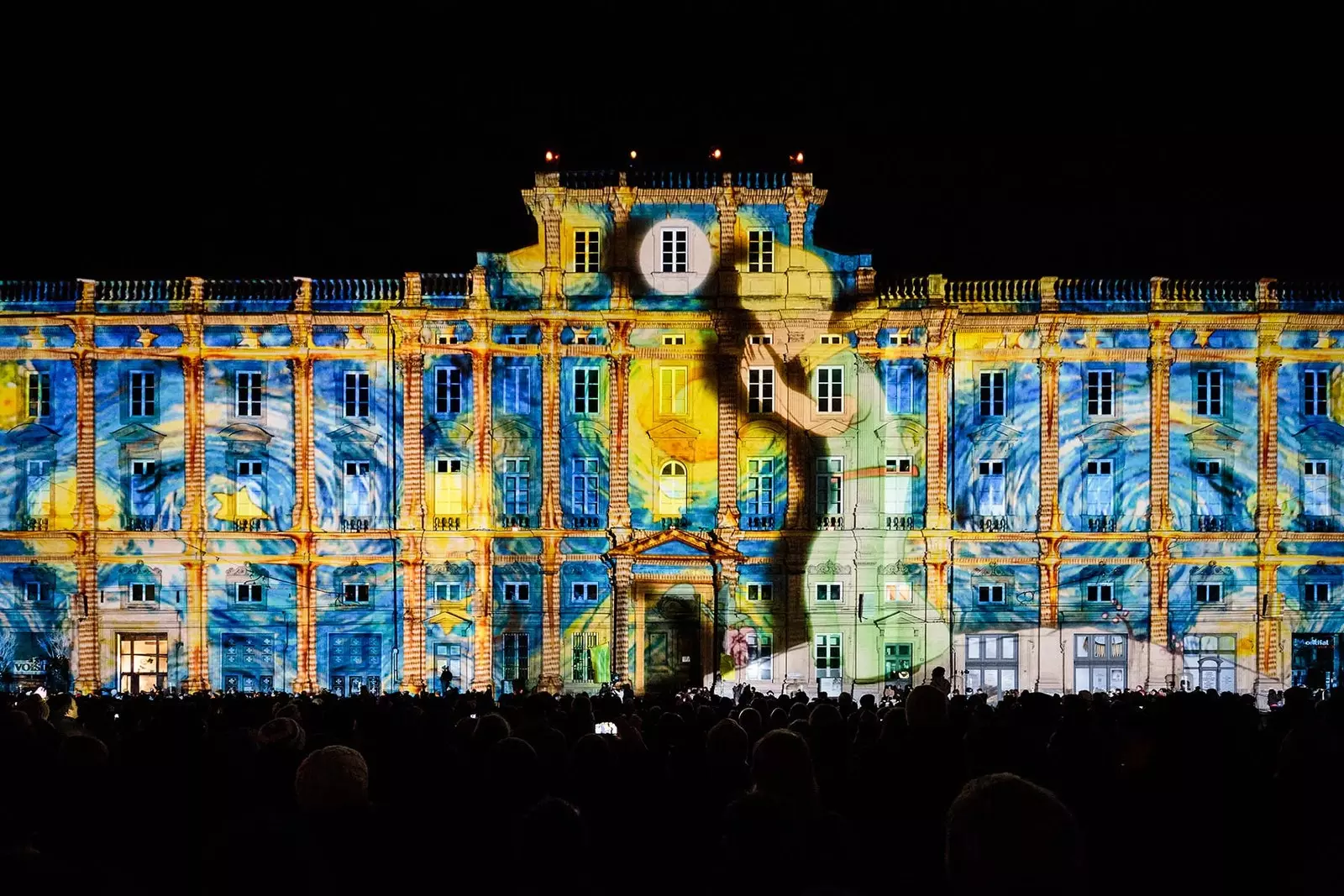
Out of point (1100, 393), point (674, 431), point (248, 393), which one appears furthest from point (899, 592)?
point (248, 393)

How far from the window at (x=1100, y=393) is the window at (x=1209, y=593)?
25.0 ft

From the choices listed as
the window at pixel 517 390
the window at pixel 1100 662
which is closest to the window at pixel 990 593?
the window at pixel 1100 662

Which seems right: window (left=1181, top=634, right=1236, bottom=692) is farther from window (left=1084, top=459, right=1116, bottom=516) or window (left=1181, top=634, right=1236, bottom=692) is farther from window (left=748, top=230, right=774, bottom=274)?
window (left=748, top=230, right=774, bottom=274)

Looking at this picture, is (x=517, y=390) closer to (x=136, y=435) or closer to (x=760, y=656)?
(x=760, y=656)

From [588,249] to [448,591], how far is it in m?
14.5

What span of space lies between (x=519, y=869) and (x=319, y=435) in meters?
47.5

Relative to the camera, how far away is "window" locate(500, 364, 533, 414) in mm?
52406

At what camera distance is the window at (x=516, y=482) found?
52.5 m

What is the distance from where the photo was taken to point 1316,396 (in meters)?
52.8

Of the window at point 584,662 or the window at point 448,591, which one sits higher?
the window at point 448,591

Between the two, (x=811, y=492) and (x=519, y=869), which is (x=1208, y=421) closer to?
(x=811, y=492)

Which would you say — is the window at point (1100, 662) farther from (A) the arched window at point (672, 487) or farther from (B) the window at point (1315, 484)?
(A) the arched window at point (672, 487)

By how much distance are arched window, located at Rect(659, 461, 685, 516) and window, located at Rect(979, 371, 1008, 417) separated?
12.1 meters

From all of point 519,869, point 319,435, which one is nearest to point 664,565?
point 319,435
